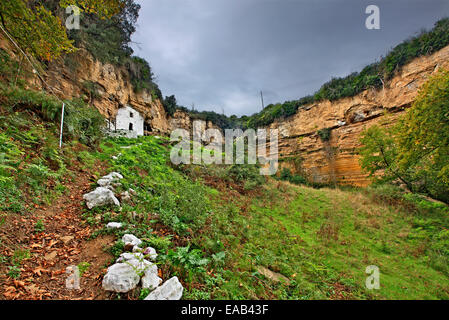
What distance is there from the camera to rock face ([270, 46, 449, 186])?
57.0 ft

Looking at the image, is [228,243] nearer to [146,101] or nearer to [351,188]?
[351,188]

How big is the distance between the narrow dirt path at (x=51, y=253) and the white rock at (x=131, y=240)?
0.84 feet

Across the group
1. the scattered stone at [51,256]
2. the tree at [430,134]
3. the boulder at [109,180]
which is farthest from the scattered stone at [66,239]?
the tree at [430,134]

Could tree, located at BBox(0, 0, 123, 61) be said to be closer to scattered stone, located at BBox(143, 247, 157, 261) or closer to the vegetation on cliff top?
scattered stone, located at BBox(143, 247, 157, 261)

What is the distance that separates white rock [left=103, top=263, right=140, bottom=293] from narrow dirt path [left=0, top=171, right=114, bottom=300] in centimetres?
16

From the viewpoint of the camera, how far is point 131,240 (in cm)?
280

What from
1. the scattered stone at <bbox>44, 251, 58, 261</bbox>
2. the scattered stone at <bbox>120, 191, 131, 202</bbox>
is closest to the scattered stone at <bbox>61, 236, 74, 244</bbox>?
the scattered stone at <bbox>44, 251, 58, 261</bbox>

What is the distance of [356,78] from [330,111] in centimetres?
505

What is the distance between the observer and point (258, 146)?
2981cm

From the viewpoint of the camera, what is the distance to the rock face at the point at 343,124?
1738cm

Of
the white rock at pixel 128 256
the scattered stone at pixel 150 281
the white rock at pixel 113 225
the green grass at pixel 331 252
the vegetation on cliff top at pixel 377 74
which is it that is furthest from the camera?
the vegetation on cliff top at pixel 377 74
